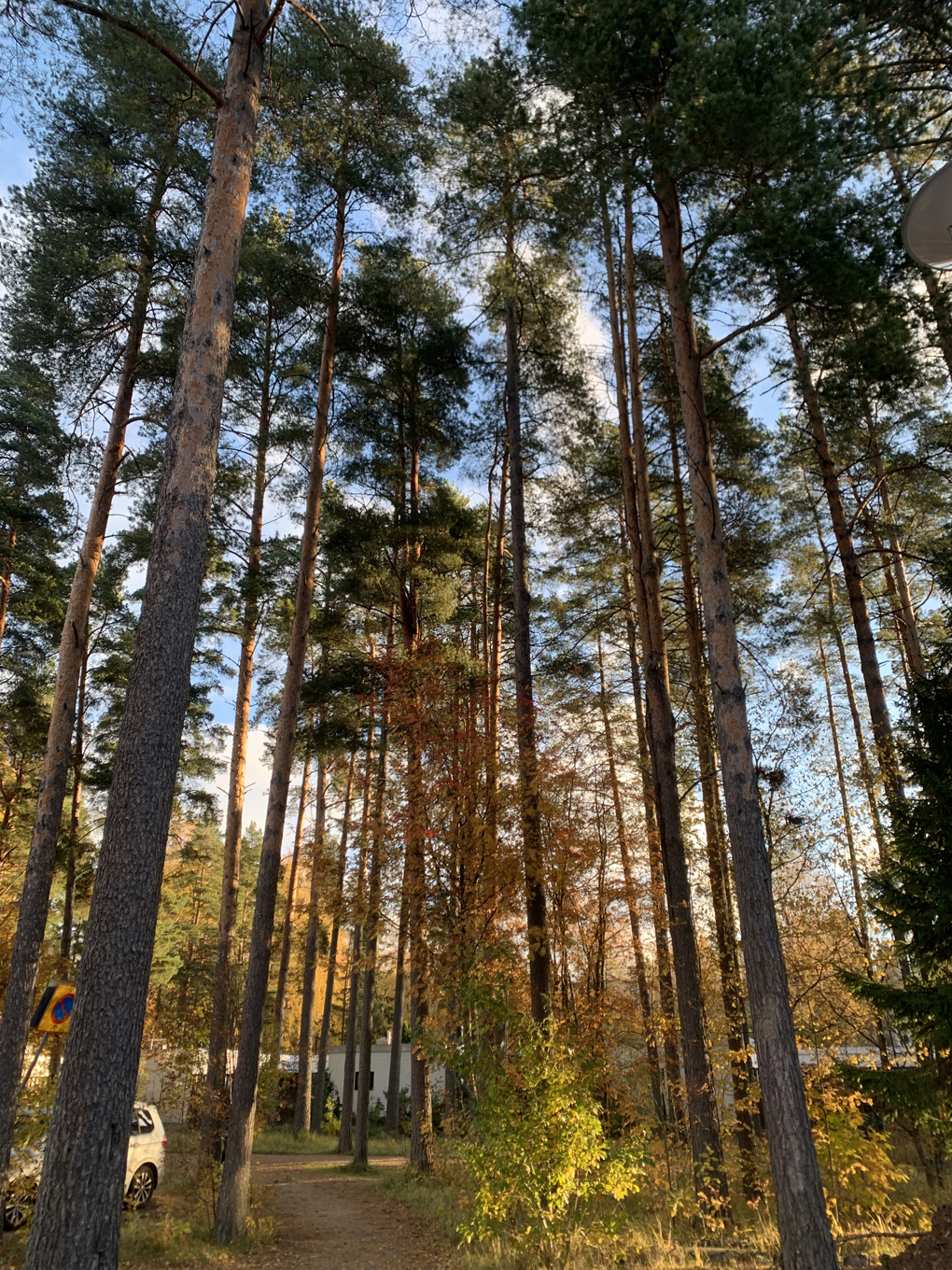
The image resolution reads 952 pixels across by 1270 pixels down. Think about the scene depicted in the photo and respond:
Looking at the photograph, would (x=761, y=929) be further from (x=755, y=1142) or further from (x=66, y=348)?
(x=66, y=348)

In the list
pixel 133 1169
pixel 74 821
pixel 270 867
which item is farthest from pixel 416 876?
pixel 74 821

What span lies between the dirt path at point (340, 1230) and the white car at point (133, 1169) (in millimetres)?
1537

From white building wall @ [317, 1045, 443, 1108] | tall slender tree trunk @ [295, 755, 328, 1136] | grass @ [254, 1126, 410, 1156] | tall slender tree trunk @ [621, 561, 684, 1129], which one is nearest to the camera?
tall slender tree trunk @ [621, 561, 684, 1129]

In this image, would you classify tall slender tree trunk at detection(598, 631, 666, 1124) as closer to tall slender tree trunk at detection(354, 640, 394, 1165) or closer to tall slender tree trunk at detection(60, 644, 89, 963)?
tall slender tree trunk at detection(354, 640, 394, 1165)

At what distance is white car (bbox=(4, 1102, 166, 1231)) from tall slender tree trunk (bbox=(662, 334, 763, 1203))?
6.66 metres

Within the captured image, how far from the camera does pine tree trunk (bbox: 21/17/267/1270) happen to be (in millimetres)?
3346

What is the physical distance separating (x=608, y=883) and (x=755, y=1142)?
3.69 m

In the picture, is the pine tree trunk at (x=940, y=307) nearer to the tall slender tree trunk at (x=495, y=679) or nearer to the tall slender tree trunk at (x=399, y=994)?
the tall slender tree trunk at (x=495, y=679)

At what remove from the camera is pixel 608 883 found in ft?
37.7

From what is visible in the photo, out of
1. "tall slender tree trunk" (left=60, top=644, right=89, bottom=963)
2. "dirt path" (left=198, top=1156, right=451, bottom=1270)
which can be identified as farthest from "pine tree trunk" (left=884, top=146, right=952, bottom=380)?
"tall slender tree trunk" (left=60, top=644, right=89, bottom=963)

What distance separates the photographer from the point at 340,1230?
30.4ft

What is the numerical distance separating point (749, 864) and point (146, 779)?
4.30m

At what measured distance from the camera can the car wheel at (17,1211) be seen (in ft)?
25.6

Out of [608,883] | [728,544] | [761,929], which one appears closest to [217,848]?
[608,883]
